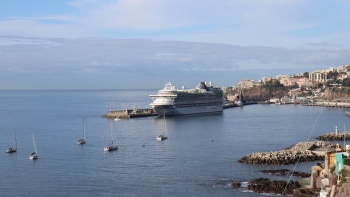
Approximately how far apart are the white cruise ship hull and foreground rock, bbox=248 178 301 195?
108 feet

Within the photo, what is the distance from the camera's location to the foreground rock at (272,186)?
16797mm

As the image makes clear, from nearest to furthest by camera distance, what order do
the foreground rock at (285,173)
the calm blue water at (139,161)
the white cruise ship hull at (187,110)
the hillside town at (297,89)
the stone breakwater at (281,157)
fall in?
the calm blue water at (139,161), the foreground rock at (285,173), the stone breakwater at (281,157), the white cruise ship hull at (187,110), the hillside town at (297,89)

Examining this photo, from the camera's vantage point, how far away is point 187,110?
176ft

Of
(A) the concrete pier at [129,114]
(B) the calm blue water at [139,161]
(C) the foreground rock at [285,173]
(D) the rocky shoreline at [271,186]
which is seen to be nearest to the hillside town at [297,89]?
(A) the concrete pier at [129,114]

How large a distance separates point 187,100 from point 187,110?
3.40 feet

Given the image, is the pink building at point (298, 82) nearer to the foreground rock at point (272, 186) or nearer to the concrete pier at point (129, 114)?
the concrete pier at point (129, 114)

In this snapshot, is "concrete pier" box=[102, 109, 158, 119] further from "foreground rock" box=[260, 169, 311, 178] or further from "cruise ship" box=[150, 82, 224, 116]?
"foreground rock" box=[260, 169, 311, 178]

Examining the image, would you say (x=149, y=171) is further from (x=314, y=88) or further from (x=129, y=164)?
(x=314, y=88)

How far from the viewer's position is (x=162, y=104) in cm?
5006

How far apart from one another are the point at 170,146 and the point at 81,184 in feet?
33.2

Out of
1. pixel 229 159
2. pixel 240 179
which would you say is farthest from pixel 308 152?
pixel 240 179

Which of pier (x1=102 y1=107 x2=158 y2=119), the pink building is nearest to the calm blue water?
pier (x1=102 y1=107 x2=158 y2=119)

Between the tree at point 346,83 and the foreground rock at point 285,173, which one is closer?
the foreground rock at point 285,173

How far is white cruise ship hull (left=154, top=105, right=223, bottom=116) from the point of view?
165 ft
